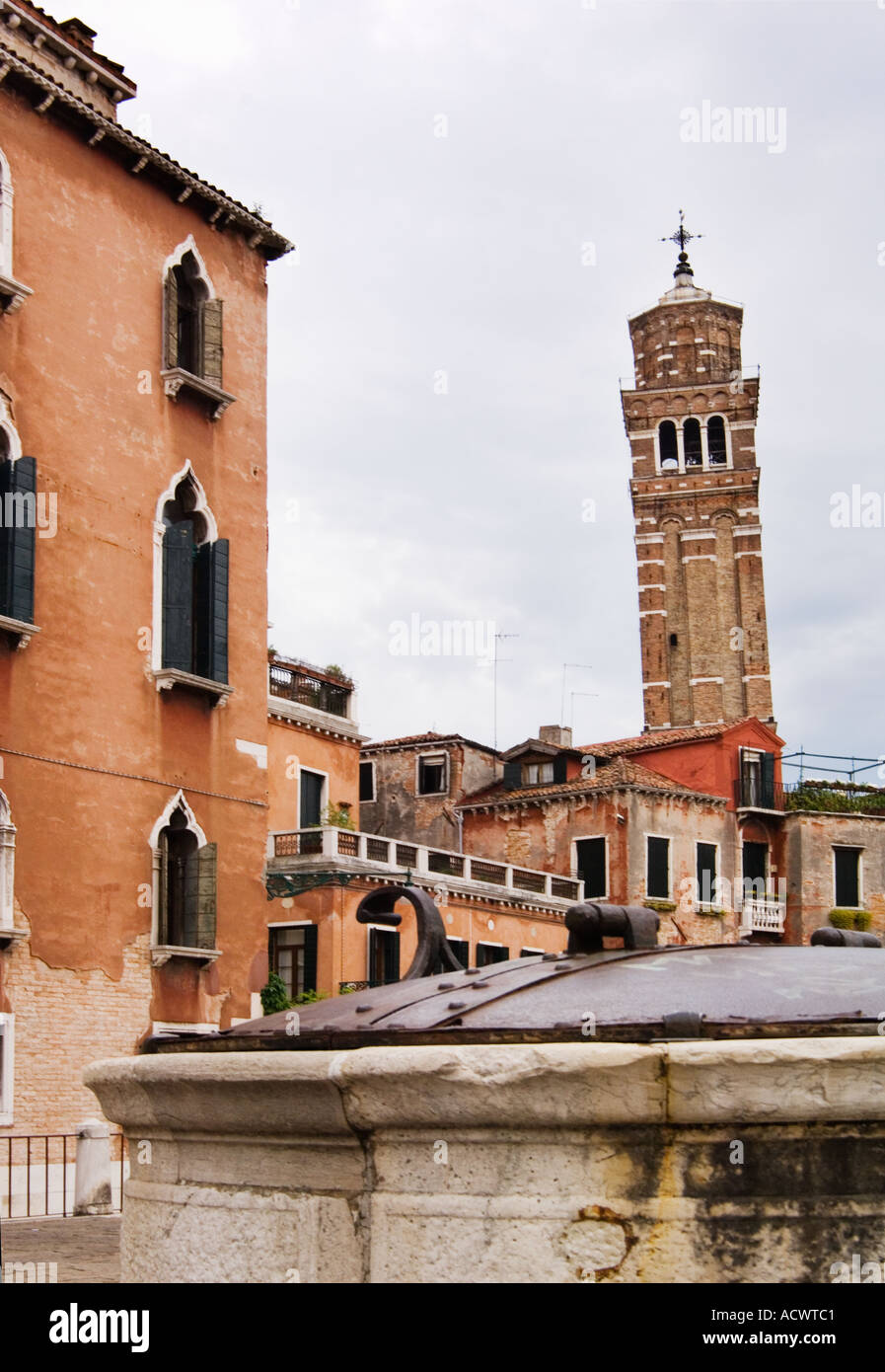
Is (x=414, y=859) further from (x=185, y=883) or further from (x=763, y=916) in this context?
(x=763, y=916)

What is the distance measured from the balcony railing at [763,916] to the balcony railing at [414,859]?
4746 mm

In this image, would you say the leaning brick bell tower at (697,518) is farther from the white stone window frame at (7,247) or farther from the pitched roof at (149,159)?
the white stone window frame at (7,247)

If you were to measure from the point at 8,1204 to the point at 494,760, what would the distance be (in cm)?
2489

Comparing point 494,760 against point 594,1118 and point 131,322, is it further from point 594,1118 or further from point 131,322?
point 594,1118

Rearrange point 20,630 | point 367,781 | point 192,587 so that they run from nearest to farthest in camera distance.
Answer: point 20,630 → point 192,587 → point 367,781

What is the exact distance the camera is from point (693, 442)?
180 ft

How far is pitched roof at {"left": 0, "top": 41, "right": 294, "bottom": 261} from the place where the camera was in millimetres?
18656

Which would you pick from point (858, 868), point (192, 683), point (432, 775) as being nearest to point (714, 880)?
point (858, 868)

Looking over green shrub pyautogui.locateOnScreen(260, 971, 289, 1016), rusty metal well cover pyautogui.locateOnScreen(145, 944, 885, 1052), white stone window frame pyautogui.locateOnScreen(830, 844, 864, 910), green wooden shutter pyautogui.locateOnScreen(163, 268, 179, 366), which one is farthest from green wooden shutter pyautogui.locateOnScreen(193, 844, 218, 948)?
white stone window frame pyautogui.locateOnScreen(830, 844, 864, 910)

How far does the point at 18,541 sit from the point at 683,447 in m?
39.5

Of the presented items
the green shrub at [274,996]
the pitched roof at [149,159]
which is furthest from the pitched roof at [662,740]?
the pitched roof at [149,159]

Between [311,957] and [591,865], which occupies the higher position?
[591,865]

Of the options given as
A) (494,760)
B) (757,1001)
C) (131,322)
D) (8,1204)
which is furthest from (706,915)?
(757,1001)

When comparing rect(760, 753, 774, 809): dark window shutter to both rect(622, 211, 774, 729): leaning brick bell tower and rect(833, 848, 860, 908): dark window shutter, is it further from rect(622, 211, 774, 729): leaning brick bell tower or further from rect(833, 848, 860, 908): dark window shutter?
rect(622, 211, 774, 729): leaning brick bell tower
